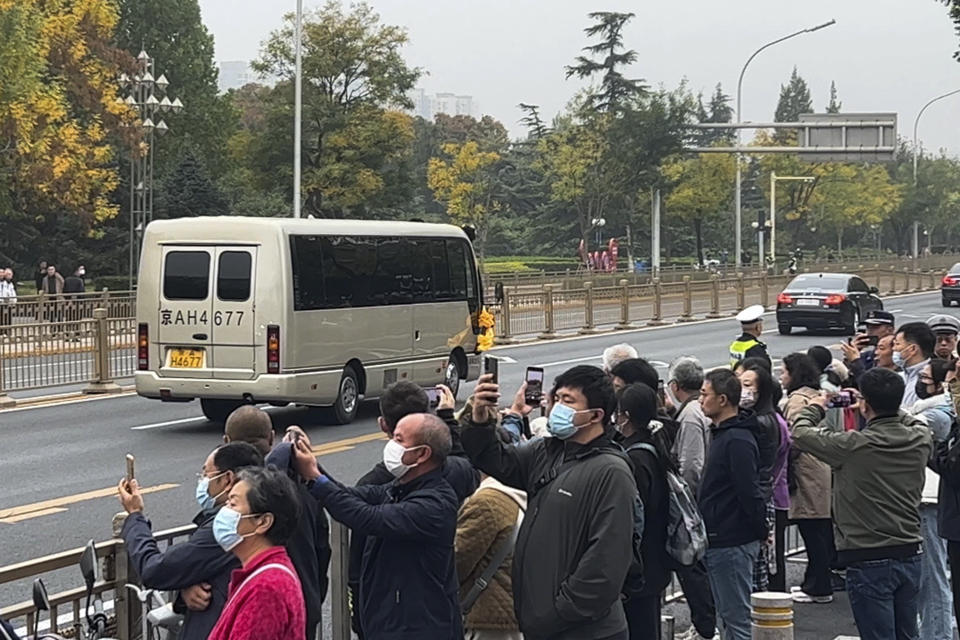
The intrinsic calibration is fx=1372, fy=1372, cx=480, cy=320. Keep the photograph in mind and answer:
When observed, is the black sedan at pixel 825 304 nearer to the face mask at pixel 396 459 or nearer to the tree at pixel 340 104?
the tree at pixel 340 104

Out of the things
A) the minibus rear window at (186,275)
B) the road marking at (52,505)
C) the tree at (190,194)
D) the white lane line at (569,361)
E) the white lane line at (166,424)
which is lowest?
the road marking at (52,505)

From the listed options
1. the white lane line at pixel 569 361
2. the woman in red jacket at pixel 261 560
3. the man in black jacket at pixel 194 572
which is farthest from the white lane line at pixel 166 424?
the woman in red jacket at pixel 261 560

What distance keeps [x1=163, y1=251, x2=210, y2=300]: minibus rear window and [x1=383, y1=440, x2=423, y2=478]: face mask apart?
38.6 feet

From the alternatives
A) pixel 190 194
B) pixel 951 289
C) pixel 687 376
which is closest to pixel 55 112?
pixel 190 194

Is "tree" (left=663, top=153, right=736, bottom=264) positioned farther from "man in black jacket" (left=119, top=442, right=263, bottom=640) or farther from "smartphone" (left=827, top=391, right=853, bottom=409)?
"man in black jacket" (left=119, top=442, right=263, bottom=640)

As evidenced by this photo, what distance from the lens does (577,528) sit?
5.39 metres

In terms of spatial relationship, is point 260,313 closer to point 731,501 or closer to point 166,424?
point 166,424

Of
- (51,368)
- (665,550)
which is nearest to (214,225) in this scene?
(51,368)

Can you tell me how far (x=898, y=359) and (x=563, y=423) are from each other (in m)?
4.40

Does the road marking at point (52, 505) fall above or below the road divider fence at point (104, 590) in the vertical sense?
below

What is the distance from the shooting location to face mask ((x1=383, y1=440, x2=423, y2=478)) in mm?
5449

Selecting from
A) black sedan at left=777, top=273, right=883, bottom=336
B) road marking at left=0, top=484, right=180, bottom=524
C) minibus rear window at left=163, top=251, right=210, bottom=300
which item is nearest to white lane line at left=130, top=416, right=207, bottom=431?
minibus rear window at left=163, top=251, right=210, bottom=300

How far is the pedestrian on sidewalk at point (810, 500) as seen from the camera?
8.98 meters

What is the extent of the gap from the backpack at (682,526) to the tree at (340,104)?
45.3 m
